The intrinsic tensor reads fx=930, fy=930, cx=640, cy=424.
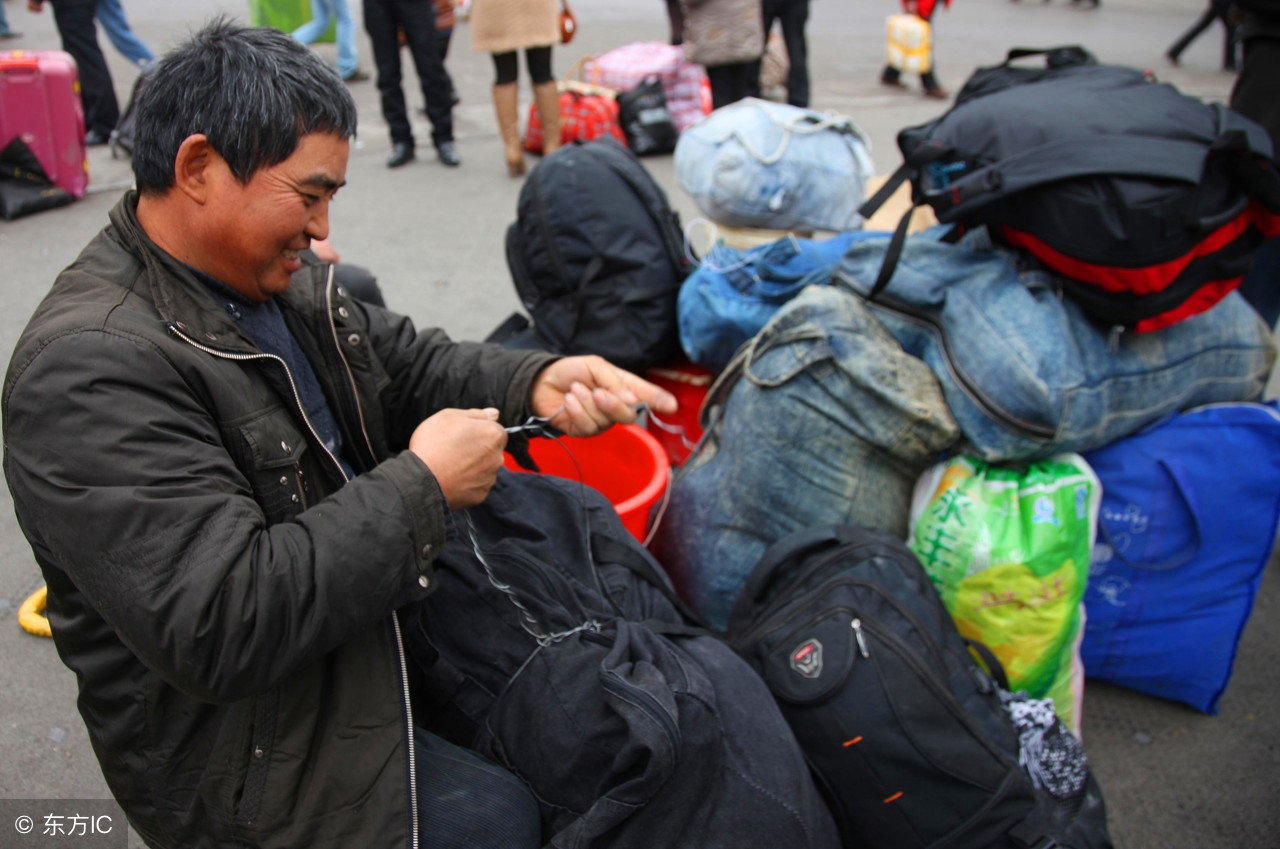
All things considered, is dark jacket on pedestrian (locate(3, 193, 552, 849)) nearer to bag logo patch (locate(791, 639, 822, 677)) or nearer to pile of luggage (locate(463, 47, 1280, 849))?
pile of luggage (locate(463, 47, 1280, 849))

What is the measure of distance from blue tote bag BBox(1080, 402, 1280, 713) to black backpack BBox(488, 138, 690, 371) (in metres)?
1.25

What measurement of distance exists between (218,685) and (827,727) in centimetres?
104

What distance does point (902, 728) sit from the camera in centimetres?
166

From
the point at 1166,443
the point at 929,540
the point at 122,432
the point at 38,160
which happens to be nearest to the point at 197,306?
the point at 122,432

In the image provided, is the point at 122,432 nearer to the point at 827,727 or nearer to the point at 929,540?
the point at 827,727

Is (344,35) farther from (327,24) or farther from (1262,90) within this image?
(1262,90)

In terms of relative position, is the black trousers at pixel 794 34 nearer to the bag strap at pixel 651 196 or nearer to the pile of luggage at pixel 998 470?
the bag strap at pixel 651 196

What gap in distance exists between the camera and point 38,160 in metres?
4.44

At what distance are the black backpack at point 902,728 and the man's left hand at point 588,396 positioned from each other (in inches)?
20.2

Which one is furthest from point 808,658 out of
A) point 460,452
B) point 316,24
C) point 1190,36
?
point 1190,36

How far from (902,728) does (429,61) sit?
482cm

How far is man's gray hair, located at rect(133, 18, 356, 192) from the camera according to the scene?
1.26 m

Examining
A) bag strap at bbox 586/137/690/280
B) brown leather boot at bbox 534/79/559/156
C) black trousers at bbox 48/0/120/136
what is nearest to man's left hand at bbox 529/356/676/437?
bag strap at bbox 586/137/690/280

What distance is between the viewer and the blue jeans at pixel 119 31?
5.93 m
